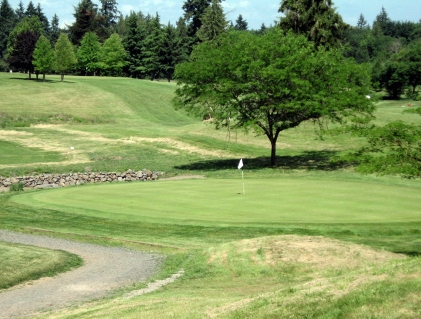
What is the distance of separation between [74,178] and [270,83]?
14821mm

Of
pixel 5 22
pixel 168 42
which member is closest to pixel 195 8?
pixel 168 42

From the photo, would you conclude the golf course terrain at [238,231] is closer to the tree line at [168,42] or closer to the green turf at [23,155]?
the green turf at [23,155]

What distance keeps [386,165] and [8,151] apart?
4611cm

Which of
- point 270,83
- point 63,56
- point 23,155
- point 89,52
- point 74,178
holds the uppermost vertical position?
point 89,52

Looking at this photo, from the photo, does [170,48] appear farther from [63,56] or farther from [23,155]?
[23,155]

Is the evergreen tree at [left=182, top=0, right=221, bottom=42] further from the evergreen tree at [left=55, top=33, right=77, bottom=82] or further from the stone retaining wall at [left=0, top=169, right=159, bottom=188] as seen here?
the stone retaining wall at [left=0, top=169, right=159, bottom=188]

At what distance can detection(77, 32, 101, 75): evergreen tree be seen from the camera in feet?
→ 432

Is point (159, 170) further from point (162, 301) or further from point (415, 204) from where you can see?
point (162, 301)

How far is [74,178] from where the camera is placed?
141ft

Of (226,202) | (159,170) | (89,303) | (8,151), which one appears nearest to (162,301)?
(89,303)

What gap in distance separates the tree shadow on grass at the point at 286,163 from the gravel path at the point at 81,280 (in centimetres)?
2665

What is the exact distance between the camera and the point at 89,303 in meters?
13.7

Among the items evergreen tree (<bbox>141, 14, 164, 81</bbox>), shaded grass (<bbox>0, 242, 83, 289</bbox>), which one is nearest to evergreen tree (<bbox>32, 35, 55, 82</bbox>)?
evergreen tree (<bbox>141, 14, 164, 81</bbox>)

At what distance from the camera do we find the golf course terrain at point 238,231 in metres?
10.5
